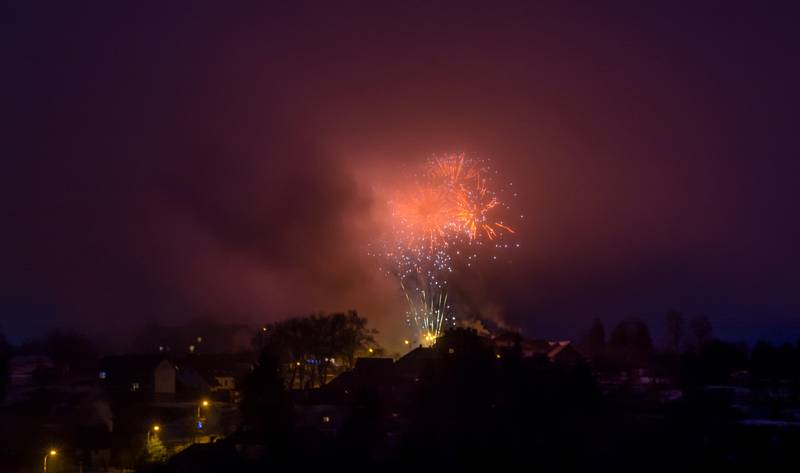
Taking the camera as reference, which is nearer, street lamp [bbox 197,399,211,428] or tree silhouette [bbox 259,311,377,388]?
street lamp [bbox 197,399,211,428]

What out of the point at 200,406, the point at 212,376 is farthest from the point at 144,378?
the point at 200,406

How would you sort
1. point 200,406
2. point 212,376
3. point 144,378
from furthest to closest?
point 212,376 < point 144,378 < point 200,406

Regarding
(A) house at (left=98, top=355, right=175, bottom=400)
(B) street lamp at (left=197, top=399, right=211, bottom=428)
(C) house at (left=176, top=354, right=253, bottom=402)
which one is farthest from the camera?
(A) house at (left=98, top=355, right=175, bottom=400)

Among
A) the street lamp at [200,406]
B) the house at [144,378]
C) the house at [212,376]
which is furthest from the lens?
the house at [144,378]

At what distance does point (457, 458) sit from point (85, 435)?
1790 cm

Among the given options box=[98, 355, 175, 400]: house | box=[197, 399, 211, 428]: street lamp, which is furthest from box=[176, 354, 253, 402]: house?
box=[197, 399, 211, 428]: street lamp

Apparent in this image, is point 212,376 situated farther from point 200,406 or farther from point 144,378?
point 200,406

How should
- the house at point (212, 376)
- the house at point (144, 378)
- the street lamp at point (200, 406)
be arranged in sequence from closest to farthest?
the street lamp at point (200, 406), the house at point (212, 376), the house at point (144, 378)

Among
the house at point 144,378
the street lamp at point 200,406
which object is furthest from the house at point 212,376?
the street lamp at point 200,406

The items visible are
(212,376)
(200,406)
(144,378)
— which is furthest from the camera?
(212,376)

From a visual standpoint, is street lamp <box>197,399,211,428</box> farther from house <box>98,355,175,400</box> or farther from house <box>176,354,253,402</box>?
house <box>98,355,175,400</box>

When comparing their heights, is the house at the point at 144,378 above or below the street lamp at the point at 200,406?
above

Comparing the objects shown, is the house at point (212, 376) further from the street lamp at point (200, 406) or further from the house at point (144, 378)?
the street lamp at point (200, 406)

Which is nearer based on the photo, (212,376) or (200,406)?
(200,406)
